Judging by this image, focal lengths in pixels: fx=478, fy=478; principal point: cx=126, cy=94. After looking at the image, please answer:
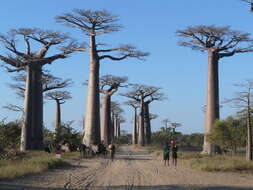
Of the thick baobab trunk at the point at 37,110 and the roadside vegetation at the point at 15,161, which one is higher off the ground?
the thick baobab trunk at the point at 37,110

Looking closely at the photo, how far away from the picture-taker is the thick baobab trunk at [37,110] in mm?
28500

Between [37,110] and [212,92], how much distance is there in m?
10.5

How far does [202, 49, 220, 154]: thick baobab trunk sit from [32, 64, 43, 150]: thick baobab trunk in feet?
33.0

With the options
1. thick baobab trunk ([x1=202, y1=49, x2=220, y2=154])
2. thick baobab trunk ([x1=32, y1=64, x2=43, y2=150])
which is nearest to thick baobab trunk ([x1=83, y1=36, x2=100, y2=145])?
thick baobab trunk ([x1=32, y1=64, x2=43, y2=150])

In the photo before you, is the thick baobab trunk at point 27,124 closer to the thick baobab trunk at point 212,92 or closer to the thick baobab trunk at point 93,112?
the thick baobab trunk at point 93,112

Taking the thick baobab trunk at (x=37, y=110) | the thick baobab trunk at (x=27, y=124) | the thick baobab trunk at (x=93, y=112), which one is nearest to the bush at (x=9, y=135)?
the thick baobab trunk at (x=27, y=124)

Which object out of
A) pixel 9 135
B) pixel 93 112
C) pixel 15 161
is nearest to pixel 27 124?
pixel 93 112

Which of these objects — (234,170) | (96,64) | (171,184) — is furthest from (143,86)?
(171,184)

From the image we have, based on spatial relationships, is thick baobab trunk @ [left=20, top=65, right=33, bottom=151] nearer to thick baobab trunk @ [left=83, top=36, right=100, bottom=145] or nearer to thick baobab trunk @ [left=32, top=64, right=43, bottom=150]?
thick baobab trunk @ [left=32, top=64, right=43, bottom=150]

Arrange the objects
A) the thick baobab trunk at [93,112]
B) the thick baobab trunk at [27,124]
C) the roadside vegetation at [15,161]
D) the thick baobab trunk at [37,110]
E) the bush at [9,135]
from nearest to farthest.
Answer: the roadside vegetation at [15,161]
the bush at [9,135]
the thick baobab trunk at [27,124]
the thick baobab trunk at [37,110]
the thick baobab trunk at [93,112]

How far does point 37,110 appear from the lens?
1134 inches

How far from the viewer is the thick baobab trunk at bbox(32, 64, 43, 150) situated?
28.5 m

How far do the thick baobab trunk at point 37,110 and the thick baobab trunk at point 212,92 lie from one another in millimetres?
10065

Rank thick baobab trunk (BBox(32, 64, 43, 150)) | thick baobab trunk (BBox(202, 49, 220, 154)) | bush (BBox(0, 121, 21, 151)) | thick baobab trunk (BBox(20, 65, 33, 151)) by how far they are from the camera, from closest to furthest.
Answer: bush (BBox(0, 121, 21, 151)), thick baobab trunk (BBox(20, 65, 33, 151)), thick baobab trunk (BBox(202, 49, 220, 154)), thick baobab trunk (BBox(32, 64, 43, 150))
